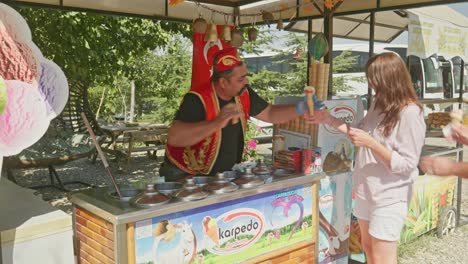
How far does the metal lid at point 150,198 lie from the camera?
1.81 metres

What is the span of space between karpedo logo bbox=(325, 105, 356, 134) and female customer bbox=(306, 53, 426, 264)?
60cm

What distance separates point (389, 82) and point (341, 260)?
4.97 feet

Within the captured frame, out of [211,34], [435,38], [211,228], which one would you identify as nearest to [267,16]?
[211,34]

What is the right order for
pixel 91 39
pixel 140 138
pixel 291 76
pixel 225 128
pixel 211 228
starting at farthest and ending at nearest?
1. pixel 291 76
2. pixel 140 138
3. pixel 91 39
4. pixel 225 128
5. pixel 211 228

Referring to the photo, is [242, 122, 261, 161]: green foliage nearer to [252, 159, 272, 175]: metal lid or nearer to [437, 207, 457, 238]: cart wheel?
[437, 207, 457, 238]: cart wheel

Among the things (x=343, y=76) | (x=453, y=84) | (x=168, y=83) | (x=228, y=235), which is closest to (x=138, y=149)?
(x=168, y=83)

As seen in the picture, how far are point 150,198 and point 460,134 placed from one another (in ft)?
5.10

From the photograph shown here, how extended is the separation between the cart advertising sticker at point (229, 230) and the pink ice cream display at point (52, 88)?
0.62m

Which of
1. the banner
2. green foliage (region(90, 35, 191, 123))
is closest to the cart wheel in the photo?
the banner

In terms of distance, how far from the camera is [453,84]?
4.31 m

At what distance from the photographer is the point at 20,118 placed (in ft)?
5.36

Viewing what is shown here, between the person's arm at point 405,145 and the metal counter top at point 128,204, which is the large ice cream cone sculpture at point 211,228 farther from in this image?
the person's arm at point 405,145

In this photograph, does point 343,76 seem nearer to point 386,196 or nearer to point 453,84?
point 453,84

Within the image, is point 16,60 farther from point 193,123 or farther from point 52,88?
point 193,123
